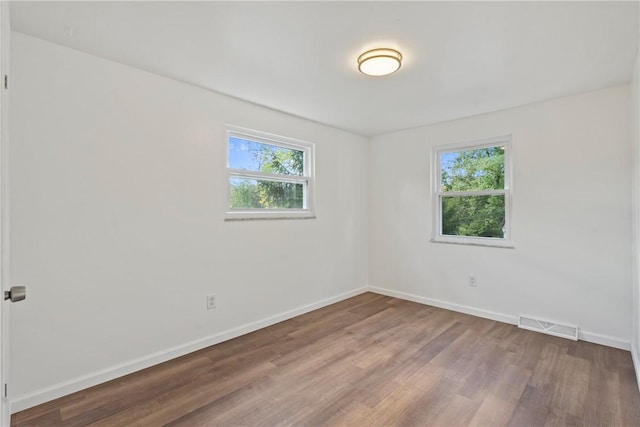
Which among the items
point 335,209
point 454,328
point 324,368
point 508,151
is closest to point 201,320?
point 324,368

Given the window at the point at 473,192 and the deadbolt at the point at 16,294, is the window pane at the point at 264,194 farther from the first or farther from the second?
the deadbolt at the point at 16,294

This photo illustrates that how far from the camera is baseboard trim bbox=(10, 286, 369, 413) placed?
1.97m

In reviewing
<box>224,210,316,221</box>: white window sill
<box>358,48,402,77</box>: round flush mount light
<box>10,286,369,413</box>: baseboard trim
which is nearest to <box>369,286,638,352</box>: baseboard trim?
<box>10,286,369,413</box>: baseboard trim

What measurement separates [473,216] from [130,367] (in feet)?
12.3

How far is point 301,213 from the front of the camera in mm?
3730

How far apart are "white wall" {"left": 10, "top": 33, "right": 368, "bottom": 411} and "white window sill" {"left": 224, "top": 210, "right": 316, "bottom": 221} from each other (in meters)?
0.07

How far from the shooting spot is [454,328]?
327cm

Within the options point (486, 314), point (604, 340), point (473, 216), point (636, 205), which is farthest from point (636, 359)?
point (473, 216)

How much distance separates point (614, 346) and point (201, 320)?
370 centimetres

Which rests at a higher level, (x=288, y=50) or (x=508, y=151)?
(x=288, y=50)

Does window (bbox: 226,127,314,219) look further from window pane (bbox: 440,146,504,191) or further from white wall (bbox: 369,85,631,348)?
window pane (bbox: 440,146,504,191)

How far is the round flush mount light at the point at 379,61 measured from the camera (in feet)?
7.03

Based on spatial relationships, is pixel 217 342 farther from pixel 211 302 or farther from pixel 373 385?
pixel 373 385

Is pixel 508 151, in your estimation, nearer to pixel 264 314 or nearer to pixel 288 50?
pixel 288 50
